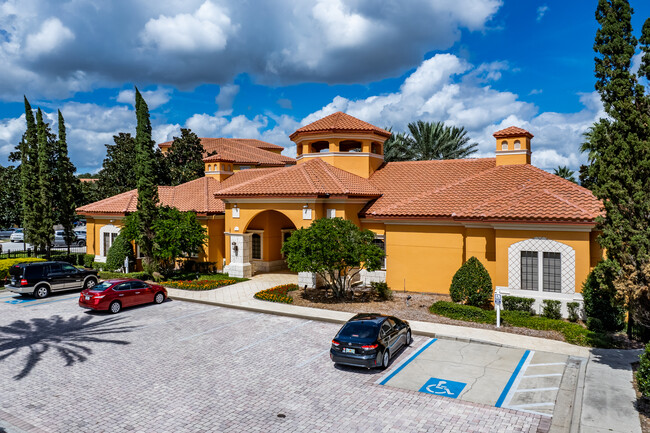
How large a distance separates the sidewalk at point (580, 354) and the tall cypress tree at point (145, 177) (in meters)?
3.95

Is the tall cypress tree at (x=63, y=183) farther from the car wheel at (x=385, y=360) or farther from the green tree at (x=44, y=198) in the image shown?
the car wheel at (x=385, y=360)

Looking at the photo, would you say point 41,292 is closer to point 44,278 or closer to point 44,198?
point 44,278

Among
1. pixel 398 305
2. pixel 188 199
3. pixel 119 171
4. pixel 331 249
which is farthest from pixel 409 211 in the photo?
pixel 119 171

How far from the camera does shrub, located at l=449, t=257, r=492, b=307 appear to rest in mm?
18609

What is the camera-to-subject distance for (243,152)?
173 ft

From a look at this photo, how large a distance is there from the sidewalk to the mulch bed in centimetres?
50

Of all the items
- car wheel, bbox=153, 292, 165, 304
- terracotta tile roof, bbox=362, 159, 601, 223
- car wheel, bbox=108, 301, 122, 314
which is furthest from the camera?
car wheel, bbox=153, 292, 165, 304

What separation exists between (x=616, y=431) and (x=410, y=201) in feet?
53.0

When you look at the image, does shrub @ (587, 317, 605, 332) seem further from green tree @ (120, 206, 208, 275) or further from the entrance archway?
green tree @ (120, 206, 208, 275)

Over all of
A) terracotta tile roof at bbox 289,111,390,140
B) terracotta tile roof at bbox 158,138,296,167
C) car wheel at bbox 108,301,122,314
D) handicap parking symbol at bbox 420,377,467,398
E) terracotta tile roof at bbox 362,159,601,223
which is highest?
terracotta tile roof at bbox 158,138,296,167

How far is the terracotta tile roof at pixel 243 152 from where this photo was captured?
47.3 m

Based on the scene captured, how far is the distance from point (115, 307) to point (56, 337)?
3441 millimetres

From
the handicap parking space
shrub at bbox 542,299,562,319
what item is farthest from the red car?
shrub at bbox 542,299,562,319

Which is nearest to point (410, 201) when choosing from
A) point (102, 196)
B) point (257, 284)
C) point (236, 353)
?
point (257, 284)
